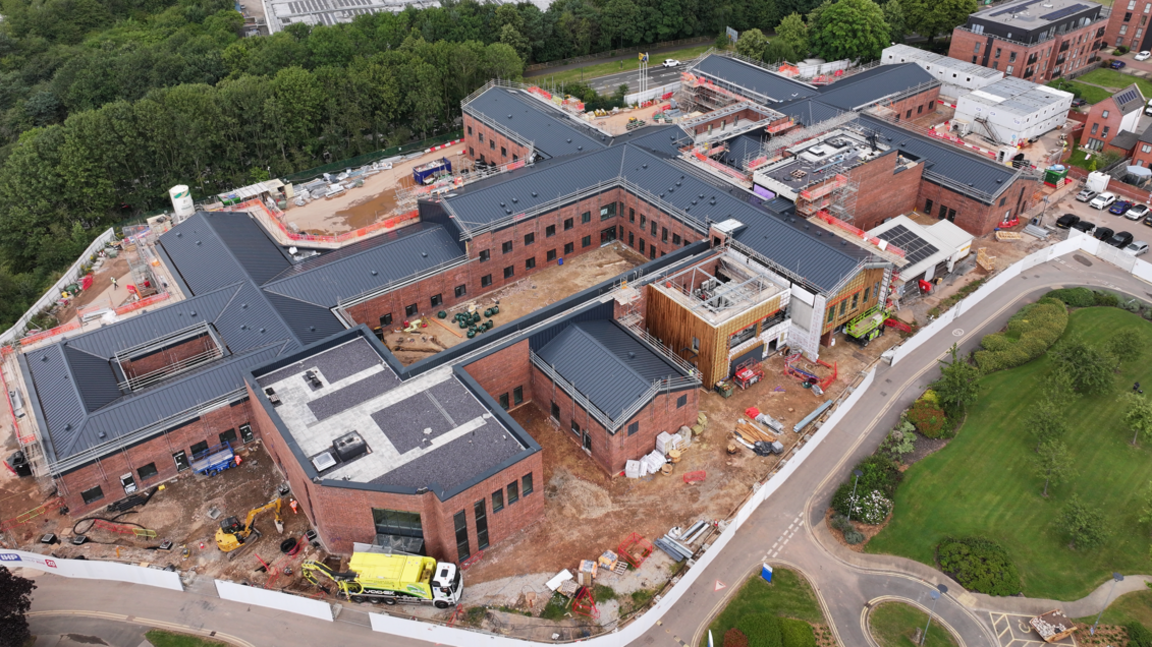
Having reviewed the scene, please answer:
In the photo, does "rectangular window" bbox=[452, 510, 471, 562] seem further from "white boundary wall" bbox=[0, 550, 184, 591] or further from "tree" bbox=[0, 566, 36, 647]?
"tree" bbox=[0, 566, 36, 647]

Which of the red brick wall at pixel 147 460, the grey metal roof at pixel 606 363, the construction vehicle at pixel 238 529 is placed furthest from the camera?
the grey metal roof at pixel 606 363

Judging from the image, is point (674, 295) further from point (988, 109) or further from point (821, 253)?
point (988, 109)

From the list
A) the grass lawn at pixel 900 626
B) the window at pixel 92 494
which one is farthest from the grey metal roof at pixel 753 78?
the window at pixel 92 494

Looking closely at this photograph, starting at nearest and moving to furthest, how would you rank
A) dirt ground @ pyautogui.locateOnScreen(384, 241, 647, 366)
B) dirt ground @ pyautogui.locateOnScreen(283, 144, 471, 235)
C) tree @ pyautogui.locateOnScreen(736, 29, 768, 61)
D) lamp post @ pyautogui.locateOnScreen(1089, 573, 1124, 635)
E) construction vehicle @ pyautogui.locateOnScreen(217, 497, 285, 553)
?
lamp post @ pyautogui.locateOnScreen(1089, 573, 1124, 635) < construction vehicle @ pyautogui.locateOnScreen(217, 497, 285, 553) < dirt ground @ pyautogui.locateOnScreen(384, 241, 647, 366) < dirt ground @ pyautogui.locateOnScreen(283, 144, 471, 235) < tree @ pyautogui.locateOnScreen(736, 29, 768, 61)

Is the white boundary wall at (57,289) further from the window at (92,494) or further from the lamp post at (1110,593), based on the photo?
the lamp post at (1110,593)

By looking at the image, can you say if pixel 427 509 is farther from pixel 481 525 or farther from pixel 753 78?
pixel 753 78

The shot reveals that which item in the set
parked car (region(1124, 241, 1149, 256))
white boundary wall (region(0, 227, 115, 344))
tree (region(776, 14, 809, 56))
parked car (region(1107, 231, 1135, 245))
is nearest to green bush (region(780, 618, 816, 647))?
parked car (region(1124, 241, 1149, 256))
